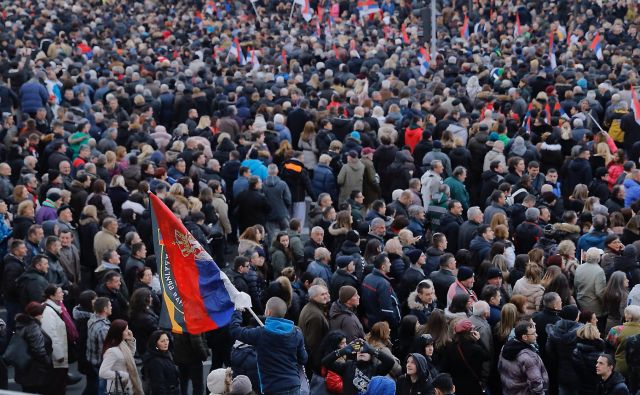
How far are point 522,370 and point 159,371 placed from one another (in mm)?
3172

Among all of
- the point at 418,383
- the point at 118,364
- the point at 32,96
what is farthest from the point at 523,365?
the point at 32,96

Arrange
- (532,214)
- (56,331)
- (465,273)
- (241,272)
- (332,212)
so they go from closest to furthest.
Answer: (56,331)
(465,273)
(241,272)
(532,214)
(332,212)

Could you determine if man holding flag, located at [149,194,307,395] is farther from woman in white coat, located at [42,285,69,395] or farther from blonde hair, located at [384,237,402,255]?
blonde hair, located at [384,237,402,255]

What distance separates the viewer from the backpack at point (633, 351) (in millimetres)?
10195

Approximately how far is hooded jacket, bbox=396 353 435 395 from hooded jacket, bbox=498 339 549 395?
3.34ft

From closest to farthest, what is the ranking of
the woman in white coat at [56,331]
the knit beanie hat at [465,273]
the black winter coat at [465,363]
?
the black winter coat at [465,363], the woman in white coat at [56,331], the knit beanie hat at [465,273]

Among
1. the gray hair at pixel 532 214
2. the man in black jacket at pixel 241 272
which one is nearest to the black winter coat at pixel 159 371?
the man in black jacket at pixel 241 272

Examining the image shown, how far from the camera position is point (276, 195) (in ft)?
51.2

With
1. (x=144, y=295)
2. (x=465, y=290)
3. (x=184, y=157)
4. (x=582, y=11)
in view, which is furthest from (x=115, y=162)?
(x=582, y=11)

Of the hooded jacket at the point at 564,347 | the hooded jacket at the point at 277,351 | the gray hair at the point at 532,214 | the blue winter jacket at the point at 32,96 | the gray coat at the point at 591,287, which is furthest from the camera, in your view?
the blue winter jacket at the point at 32,96

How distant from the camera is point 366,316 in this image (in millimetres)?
11688

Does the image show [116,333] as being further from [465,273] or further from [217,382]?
[465,273]

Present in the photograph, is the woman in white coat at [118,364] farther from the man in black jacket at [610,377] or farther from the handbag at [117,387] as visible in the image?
the man in black jacket at [610,377]

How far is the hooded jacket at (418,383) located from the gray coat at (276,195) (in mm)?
6434
